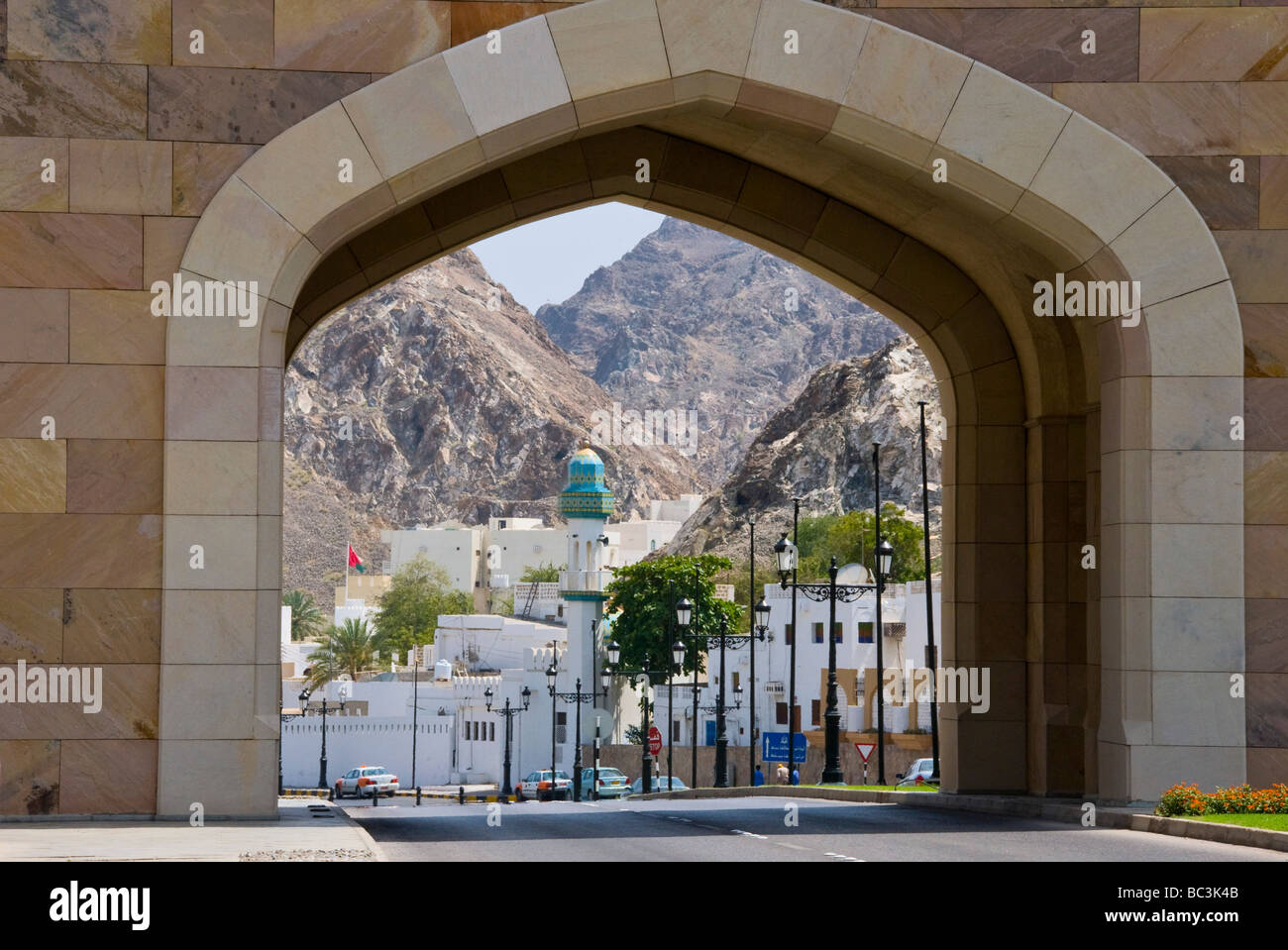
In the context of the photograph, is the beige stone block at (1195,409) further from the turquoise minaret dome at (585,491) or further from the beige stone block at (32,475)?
the turquoise minaret dome at (585,491)

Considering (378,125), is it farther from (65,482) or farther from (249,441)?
(65,482)

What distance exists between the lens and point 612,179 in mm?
21906

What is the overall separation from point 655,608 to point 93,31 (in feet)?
274

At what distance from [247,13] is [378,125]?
1.57m

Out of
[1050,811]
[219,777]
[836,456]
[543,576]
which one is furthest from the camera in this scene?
[543,576]

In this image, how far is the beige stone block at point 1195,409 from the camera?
17734mm

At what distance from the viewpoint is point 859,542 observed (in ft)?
388

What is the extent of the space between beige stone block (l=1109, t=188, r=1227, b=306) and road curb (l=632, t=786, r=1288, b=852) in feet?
16.4

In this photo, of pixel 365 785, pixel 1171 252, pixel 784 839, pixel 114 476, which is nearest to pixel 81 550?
pixel 114 476

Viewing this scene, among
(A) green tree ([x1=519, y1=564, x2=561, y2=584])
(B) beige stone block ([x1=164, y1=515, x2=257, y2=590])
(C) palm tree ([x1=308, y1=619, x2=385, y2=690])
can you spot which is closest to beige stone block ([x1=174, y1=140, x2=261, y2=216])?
(B) beige stone block ([x1=164, y1=515, x2=257, y2=590])

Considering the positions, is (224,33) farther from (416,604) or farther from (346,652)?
(416,604)

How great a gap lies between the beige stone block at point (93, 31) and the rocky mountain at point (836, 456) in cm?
13838

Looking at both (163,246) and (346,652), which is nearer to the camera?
(163,246)

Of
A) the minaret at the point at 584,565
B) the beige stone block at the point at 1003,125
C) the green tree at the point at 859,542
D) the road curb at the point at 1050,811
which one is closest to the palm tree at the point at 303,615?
the green tree at the point at 859,542
